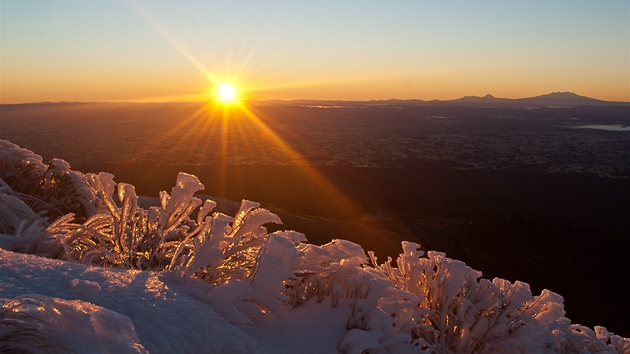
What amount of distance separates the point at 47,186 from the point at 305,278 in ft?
10.2

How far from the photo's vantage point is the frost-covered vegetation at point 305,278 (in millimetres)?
2002

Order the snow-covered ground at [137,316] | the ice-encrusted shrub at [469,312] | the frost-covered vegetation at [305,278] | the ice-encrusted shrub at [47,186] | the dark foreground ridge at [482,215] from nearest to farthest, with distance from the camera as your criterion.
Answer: the snow-covered ground at [137,316] < the frost-covered vegetation at [305,278] < the ice-encrusted shrub at [469,312] < the ice-encrusted shrub at [47,186] < the dark foreground ridge at [482,215]

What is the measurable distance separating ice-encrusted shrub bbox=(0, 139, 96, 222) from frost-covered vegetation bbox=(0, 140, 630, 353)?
79 centimetres

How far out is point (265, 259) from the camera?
201 cm

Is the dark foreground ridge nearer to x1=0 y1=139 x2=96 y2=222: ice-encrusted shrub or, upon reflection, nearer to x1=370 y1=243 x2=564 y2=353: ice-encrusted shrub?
x1=0 y1=139 x2=96 y2=222: ice-encrusted shrub

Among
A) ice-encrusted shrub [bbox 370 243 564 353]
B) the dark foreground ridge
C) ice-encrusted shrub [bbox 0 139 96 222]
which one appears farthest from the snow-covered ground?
the dark foreground ridge

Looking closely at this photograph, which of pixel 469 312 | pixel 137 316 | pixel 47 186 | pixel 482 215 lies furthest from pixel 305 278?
pixel 482 215

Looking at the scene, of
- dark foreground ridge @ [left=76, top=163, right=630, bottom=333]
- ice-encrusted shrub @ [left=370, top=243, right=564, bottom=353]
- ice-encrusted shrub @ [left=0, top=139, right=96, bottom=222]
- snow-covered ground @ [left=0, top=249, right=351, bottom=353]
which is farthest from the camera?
dark foreground ridge @ [left=76, top=163, right=630, bottom=333]

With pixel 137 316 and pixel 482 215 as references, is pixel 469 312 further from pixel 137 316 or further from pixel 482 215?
pixel 482 215

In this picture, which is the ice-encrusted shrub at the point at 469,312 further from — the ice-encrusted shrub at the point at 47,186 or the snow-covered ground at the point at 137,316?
the ice-encrusted shrub at the point at 47,186

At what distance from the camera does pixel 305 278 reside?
2.41 meters

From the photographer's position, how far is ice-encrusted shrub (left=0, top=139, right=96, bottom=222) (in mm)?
4199

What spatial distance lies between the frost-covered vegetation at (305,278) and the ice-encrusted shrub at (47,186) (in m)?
0.79

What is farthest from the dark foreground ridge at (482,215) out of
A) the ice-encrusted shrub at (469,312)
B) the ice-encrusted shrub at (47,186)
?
the ice-encrusted shrub at (469,312)
